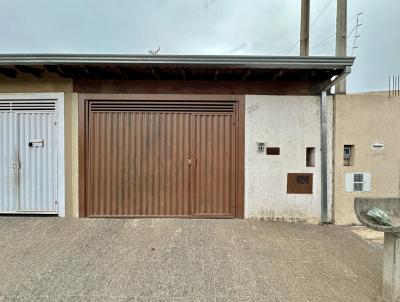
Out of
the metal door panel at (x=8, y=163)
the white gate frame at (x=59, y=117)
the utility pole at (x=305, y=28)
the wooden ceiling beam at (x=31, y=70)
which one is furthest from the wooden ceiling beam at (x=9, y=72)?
the utility pole at (x=305, y=28)

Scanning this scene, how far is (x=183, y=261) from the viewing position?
3.45 m

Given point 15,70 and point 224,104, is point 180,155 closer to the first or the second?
point 224,104

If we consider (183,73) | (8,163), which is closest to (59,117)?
(8,163)

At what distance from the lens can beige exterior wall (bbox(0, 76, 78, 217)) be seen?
5.04m

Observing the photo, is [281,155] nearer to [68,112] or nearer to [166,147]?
[166,147]

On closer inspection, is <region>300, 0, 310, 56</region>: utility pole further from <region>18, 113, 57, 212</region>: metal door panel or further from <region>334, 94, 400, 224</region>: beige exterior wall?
<region>18, 113, 57, 212</region>: metal door panel

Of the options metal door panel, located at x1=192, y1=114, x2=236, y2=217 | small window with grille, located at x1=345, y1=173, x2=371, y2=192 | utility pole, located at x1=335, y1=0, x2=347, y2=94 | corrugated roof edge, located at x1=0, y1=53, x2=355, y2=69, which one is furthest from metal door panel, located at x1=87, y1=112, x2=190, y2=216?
utility pole, located at x1=335, y1=0, x2=347, y2=94

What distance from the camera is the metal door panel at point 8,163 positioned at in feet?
16.7

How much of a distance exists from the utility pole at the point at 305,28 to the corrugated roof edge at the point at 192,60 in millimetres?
4385

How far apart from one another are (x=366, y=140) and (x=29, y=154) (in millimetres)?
6504

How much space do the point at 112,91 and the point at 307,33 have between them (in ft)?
20.7

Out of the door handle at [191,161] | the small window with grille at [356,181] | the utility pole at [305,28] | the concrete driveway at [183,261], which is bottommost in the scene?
the concrete driveway at [183,261]

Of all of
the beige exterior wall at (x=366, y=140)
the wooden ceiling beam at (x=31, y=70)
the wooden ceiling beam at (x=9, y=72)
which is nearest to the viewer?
the wooden ceiling beam at (x=31, y=70)

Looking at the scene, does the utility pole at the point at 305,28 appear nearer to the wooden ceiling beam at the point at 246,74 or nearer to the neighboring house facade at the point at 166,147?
the neighboring house facade at the point at 166,147
